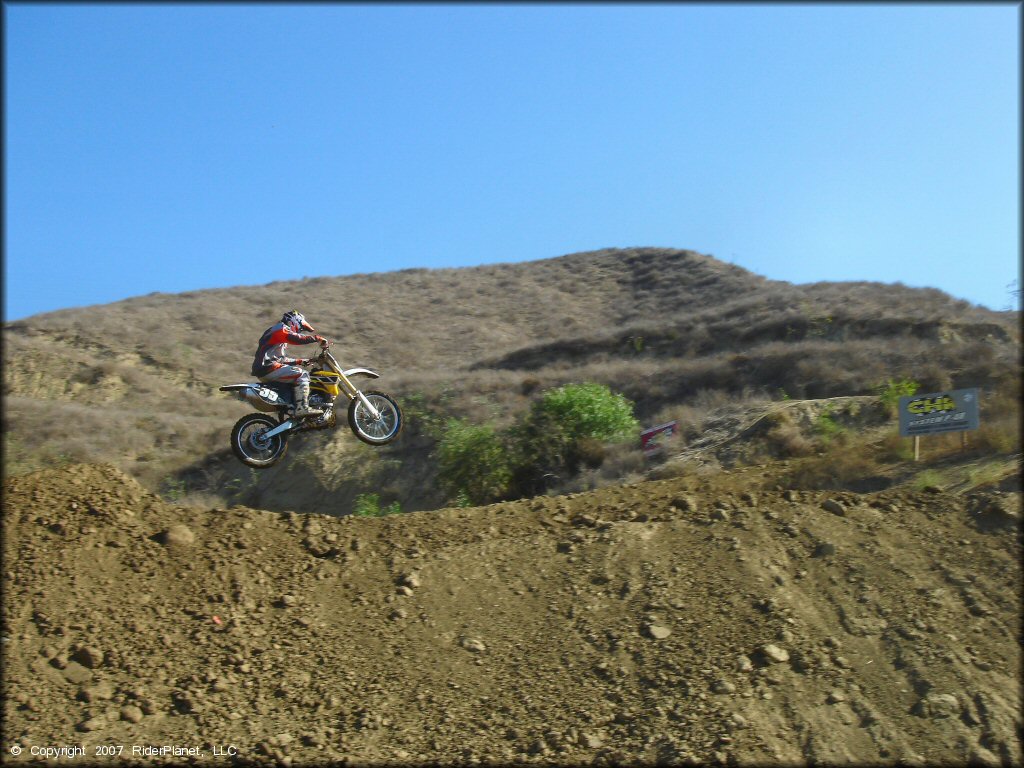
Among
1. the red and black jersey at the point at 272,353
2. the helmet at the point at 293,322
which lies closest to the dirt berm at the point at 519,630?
the red and black jersey at the point at 272,353

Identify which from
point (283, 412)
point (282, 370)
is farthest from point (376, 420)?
point (282, 370)

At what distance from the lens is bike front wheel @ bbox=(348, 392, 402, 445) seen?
12.8m

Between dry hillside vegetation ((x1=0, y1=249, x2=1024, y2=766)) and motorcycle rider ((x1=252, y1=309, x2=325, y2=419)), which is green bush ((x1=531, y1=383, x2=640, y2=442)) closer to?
dry hillside vegetation ((x1=0, y1=249, x2=1024, y2=766))

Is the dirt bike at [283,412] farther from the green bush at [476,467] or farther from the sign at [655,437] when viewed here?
the sign at [655,437]

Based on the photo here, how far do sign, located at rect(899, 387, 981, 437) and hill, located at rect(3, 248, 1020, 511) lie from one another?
2.76ft

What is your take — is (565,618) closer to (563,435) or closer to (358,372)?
(358,372)

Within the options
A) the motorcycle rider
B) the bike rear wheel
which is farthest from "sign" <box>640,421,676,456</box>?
the bike rear wheel

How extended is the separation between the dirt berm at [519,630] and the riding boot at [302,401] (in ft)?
5.23

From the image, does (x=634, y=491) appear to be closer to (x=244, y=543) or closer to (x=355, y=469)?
(x=244, y=543)

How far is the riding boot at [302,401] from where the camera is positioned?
12359 millimetres

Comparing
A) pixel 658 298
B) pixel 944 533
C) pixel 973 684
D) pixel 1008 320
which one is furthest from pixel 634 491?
pixel 658 298

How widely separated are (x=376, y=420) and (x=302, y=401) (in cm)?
118

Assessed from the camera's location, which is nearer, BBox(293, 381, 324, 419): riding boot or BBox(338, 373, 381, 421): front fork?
BBox(293, 381, 324, 419): riding boot

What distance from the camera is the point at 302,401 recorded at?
12.4m
